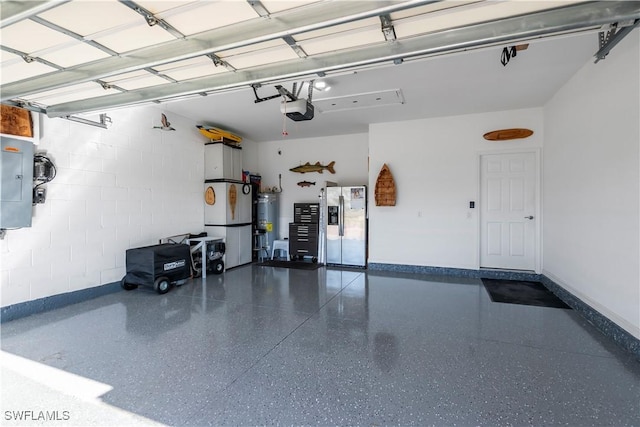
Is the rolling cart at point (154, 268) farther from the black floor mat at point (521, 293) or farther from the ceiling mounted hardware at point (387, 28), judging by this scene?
the black floor mat at point (521, 293)

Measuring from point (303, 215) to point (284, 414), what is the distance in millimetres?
5063

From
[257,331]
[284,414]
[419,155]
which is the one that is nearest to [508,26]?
[284,414]

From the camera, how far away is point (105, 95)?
2631mm

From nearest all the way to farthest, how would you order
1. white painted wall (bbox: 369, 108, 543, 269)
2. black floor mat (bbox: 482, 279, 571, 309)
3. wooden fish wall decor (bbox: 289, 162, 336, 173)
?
black floor mat (bbox: 482, 279, 571, 309), white painted wall (bbox: 369, 108, 543, 269), wooden fish wall decor (bbox: 289, 162, 336, 173)

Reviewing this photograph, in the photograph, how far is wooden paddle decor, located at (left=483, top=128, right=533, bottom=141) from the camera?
4906 mm

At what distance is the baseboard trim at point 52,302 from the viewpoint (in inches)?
130

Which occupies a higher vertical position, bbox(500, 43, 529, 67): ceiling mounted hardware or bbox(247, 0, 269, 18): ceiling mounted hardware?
bbox(500, 43, 529, 67): ceiling mounted hardware

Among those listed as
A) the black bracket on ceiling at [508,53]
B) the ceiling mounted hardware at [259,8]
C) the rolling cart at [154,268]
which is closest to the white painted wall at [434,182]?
the black bracket on ceiling at [508,53]

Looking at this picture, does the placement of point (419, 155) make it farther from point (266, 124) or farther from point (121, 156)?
point (121, 156)

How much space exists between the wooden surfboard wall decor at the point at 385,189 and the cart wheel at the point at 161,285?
3.83 metres

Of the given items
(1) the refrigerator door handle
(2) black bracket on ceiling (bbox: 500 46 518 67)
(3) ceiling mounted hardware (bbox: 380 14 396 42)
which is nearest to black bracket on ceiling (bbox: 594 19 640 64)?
(2) black bracket on ceiling (bbox: 500 46 518 67)

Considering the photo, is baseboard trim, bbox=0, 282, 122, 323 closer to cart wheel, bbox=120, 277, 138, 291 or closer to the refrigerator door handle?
cart wheel, bbox=120, 277, 138, 291

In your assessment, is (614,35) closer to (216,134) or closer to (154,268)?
(154,268)

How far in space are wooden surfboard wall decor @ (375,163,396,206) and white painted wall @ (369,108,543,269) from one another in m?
0.16
